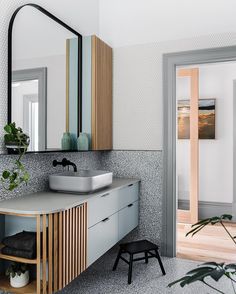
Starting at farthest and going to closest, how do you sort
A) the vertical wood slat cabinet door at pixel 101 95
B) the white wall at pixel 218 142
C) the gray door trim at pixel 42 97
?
the white wall at pixel 218 142 < the vertical wood slat cabinet door at pixel 101 95 < the gray door trim at pixel 42 97

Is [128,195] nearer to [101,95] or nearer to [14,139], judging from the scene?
[101,95]

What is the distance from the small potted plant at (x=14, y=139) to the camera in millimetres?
1966

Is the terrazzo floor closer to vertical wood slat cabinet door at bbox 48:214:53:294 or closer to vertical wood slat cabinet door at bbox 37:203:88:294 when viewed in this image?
vertical wood slat cabinet door at bbox 37:203:88:294

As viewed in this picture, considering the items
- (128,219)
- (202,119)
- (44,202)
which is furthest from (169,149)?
(202,119)

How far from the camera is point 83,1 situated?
10.0 ft

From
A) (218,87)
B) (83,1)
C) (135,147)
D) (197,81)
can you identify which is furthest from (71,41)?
(218,87)

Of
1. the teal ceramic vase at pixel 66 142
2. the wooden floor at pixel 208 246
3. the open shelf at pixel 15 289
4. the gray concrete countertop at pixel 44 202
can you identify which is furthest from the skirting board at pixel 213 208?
the open shelf at pixel 15 289

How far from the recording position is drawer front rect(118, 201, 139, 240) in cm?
268

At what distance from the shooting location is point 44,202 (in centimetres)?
197

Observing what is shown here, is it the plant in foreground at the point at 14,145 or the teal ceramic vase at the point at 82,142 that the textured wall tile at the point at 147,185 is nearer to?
the teal ceramic vase at the point at 82,142

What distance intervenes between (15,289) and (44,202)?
1.80 feet

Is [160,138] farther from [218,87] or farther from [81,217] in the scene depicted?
[218,87]

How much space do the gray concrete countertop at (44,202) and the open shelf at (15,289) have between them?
0.49 meters

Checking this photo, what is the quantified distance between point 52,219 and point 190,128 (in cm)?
287
